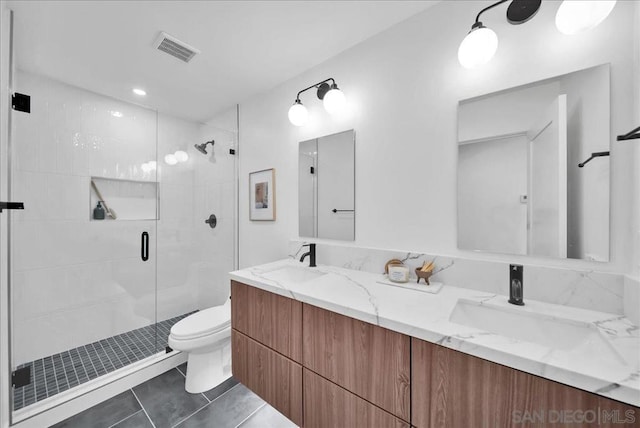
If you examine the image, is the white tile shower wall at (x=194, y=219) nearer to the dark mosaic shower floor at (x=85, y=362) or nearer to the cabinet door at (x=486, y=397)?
the dark mosaic shower floor at (x=85, y=362)

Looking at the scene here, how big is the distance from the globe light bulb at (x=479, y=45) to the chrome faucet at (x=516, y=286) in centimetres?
92

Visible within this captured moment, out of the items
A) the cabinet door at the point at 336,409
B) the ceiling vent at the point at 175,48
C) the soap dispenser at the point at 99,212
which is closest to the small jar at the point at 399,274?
the cabinet door at the point at 336,409

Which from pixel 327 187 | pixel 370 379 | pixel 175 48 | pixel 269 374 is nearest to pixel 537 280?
pixel 370 379

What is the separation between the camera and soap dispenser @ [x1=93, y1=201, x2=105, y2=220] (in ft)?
7.22

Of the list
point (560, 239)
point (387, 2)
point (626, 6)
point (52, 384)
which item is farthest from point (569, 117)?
point (52, 384)

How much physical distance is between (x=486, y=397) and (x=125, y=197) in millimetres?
3043

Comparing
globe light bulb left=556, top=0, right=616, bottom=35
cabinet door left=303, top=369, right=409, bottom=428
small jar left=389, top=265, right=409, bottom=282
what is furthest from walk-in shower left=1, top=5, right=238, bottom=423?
globe light bulb left=556, top=0, right=616, bottom=35

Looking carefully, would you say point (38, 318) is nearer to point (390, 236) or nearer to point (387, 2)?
point (390, 236)

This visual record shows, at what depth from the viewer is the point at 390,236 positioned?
146 centimetres

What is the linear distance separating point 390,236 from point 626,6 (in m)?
1.28

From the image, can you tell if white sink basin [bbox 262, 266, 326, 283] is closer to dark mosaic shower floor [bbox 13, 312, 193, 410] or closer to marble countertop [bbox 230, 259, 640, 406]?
marble countertop [bbox 230, 259, 640, 406]

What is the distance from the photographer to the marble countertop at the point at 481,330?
0.57 metres

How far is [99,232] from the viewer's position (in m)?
2.21

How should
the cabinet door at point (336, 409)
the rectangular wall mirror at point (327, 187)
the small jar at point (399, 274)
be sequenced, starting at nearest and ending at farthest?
the cabinet door at point (336, 409) < the small jar at point (399, 274) < the rectangular wall mirror at point (327, 187)
